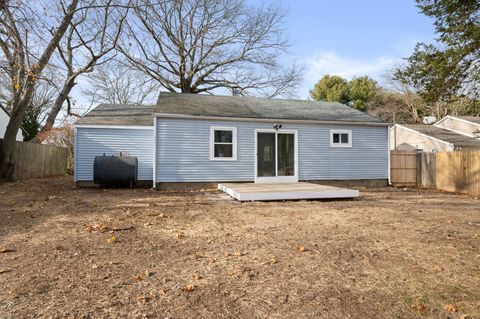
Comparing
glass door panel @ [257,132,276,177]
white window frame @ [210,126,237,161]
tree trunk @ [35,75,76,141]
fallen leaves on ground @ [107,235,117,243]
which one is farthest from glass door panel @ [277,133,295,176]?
tree trunk @ [35,75,76,141]

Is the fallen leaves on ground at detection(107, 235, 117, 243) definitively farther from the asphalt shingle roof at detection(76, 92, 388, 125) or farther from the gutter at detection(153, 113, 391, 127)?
the asphalt shingle roof at detection(76, 92, 388, 125)

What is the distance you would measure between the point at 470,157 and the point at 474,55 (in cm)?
603

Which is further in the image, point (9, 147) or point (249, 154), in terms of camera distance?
point (9, 147)

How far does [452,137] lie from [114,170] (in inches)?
925

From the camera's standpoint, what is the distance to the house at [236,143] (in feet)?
37.2

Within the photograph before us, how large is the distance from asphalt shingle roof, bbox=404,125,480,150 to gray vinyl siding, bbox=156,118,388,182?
12114mm

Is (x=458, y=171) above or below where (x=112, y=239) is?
above

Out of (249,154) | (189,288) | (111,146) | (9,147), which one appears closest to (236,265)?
(189,288)

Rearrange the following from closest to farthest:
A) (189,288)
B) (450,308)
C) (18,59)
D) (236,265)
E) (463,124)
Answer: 1. (450,308)
2. (189,288)
3. (236,265)
4. (18,59)
5. (463,124)

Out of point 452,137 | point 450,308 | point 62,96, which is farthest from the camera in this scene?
point 452,137

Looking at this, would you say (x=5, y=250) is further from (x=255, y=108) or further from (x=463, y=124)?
(x=463, y=124)

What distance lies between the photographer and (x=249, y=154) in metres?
11.9

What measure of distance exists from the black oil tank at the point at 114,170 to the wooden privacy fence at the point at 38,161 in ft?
16.8

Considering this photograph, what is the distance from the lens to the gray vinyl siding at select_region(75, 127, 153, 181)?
12.1 m
